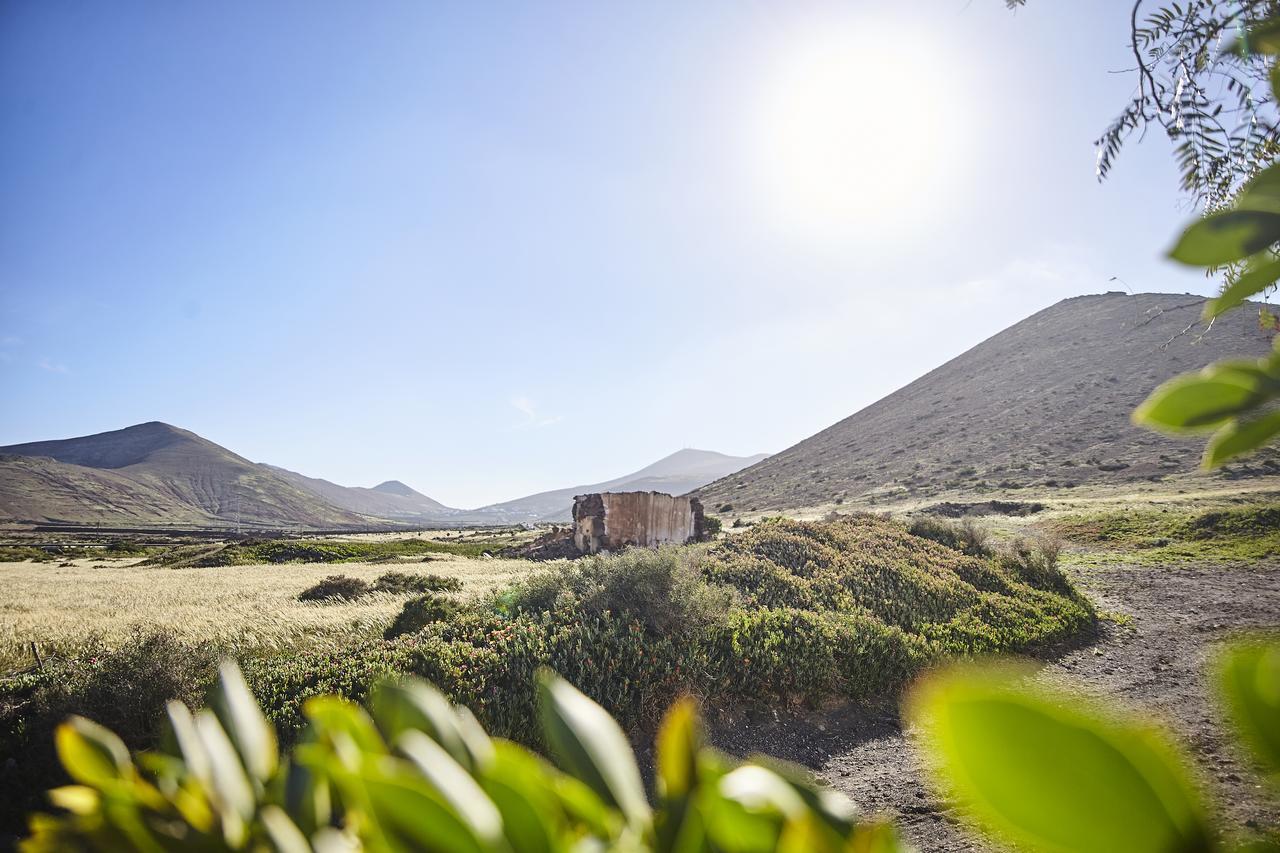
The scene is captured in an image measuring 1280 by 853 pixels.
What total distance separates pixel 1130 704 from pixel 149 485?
168 metres

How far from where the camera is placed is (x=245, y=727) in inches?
26.4

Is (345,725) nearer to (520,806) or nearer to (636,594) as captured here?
(520,806)

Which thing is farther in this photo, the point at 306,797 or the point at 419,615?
the point at 419,615

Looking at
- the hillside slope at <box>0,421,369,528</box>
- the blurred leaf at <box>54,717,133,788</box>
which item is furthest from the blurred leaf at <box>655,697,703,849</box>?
the hillside slope at <box>0,421,369,528</box>

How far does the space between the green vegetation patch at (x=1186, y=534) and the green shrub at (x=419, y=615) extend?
1699 centimetres

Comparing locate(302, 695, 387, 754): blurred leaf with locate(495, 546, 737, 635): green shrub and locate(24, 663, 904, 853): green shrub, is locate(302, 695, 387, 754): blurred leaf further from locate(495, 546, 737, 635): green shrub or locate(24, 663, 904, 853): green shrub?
locate(495, 546, 737, 635): green shrub

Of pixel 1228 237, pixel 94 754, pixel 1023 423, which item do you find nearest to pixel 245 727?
pixel 94 754

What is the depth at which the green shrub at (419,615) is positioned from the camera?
957cm

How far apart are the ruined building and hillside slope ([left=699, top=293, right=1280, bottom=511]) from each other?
22.7 meters

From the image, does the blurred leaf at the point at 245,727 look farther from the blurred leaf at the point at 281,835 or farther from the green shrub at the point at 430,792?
the blurred leaf at the point at 281,835

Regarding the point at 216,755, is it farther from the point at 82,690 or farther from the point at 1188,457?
the point at 1188,457

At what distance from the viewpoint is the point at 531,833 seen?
0.46 metres

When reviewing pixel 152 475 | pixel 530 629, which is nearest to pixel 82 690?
pixel 530 629

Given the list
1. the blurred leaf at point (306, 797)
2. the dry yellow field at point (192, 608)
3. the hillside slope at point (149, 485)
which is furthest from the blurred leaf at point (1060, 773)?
the hillside slope at point (149, 485)
